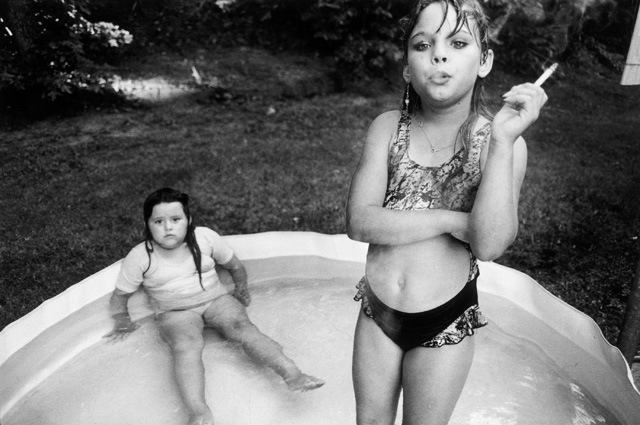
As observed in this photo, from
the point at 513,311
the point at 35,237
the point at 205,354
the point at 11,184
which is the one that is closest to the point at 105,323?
the point at 205,354

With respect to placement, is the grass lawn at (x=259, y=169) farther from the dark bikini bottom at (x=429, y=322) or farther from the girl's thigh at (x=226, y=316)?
the dark bikini bottom at (x=429, y=322)

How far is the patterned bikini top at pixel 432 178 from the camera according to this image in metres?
1.54

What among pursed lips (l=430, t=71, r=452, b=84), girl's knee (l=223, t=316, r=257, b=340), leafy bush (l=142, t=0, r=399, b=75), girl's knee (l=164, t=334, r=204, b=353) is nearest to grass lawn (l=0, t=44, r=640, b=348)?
leafy bush (l=142, t=0, r=399, b=75)

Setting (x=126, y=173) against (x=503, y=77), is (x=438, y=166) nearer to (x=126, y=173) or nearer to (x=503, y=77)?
(x=126, y=173)

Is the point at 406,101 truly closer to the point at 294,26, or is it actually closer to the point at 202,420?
the point at 202,420

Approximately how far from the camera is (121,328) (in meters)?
3.10

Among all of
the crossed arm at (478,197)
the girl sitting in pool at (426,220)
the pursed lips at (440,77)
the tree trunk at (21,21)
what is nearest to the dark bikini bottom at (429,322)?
the girl sitting in pool at (426,220)

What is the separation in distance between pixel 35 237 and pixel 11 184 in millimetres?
821

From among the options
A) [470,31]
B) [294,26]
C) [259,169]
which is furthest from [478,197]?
[294,26]

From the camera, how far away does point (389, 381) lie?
63.7 inches

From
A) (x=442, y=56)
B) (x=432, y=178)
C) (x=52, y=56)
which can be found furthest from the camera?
(x=52, y=56)

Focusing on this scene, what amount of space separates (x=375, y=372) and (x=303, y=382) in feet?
3.44

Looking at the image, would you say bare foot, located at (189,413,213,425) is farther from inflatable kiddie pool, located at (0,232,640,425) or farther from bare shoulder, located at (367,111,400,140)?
bare shoulder, located at (367,111,400,140)

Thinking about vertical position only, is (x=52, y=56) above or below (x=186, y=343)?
above
